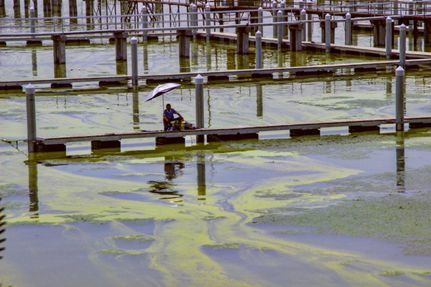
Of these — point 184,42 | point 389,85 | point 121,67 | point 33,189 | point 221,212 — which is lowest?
point 221,212

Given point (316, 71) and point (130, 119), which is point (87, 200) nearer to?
point (130, 119)

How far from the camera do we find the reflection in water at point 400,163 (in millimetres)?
22016

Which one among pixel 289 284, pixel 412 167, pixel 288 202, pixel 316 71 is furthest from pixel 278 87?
pixel 289 284

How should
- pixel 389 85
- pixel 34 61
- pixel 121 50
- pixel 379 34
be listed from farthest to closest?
pixel 379 34
pixel 34 61
pixel 121 50
pixel 389 85

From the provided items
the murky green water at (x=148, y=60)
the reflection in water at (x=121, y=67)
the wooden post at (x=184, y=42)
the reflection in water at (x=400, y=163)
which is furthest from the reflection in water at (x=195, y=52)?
the reflection in water at (x=400, y=163)

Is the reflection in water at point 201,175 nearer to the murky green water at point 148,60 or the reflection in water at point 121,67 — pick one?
the murky green water at point 148,60

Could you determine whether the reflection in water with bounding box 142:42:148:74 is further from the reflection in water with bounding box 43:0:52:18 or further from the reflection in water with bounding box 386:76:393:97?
the reflection in water with bounding box 43:0:52:18

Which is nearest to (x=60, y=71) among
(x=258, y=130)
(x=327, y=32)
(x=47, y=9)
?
(x=327, y=32)

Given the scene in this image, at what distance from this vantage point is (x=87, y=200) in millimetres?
21375

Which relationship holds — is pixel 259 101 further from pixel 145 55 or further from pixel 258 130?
pixel 145 55

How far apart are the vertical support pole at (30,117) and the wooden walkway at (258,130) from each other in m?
0.17

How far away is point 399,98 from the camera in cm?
2716

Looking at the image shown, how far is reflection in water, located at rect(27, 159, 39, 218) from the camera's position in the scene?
20719mm

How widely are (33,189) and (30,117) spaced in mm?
3153
